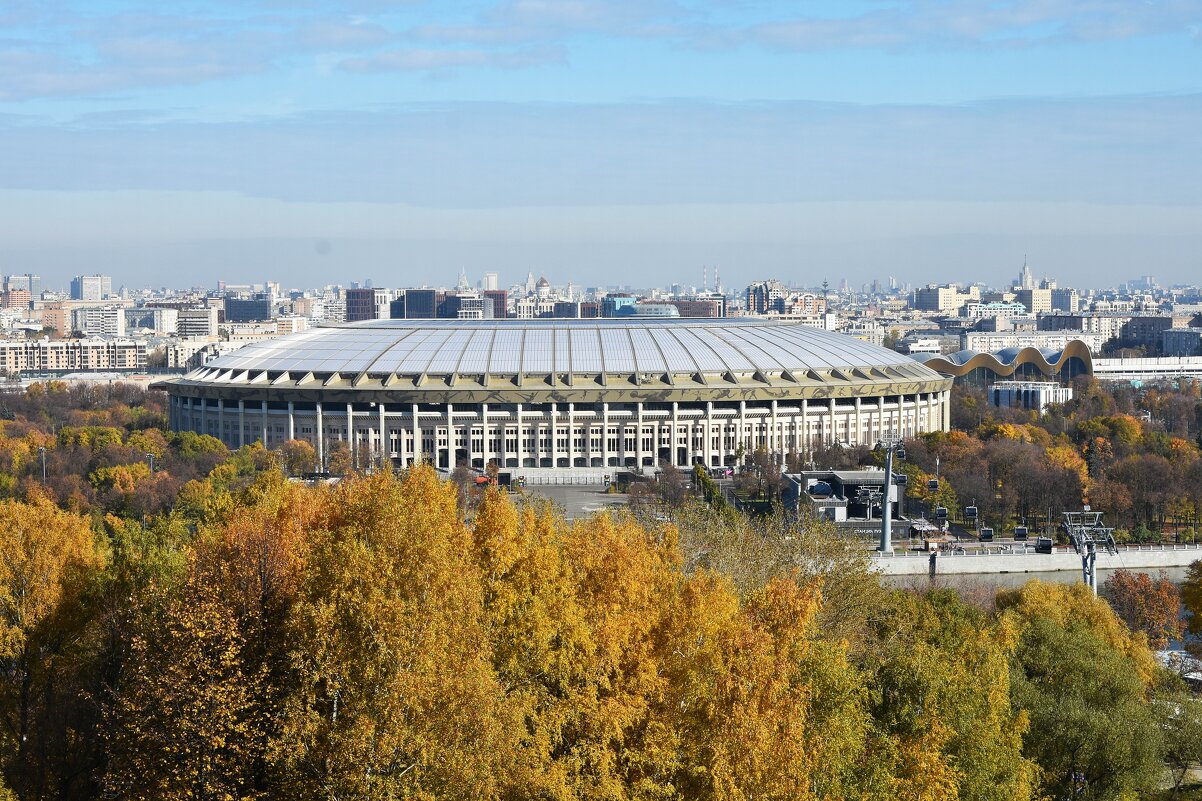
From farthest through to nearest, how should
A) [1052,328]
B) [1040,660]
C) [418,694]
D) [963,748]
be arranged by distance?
[1052,328] → [1040,660] → [963,748] → [418,694]

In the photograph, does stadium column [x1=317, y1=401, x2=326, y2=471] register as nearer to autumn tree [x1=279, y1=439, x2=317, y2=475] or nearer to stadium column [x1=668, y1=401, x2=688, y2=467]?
autumn tree [x1=279, y1=439, x2=317, y2=475]

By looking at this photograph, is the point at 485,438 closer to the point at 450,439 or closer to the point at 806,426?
the point at 450,439

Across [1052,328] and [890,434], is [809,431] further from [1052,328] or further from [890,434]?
[1052,328]

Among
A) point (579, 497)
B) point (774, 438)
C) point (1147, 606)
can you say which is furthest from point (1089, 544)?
Answer: point (774, 438)

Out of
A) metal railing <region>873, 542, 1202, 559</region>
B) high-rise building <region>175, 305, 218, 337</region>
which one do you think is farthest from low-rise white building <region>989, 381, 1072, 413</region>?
high-rise building <region>175, 305, 218, 337</region>

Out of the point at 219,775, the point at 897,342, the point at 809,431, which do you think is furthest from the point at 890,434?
the point at 897,342

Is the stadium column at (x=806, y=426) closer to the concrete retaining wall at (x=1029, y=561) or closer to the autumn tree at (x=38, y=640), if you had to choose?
the concrete retaining wall at (x=1029, y=561)
